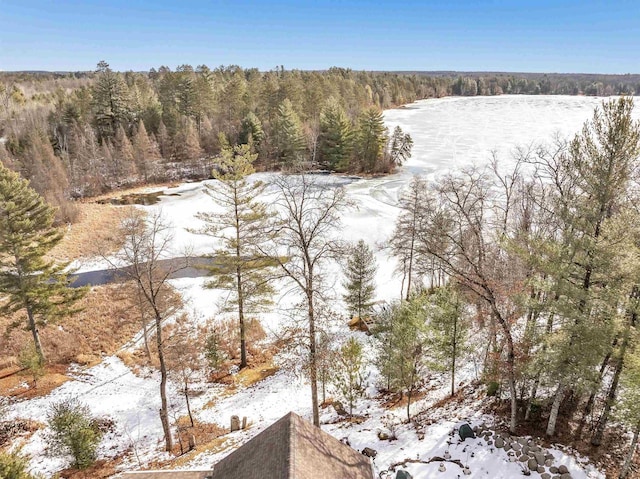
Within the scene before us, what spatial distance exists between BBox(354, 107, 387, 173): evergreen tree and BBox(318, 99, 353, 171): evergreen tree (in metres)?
1.60

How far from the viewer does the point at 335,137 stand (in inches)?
2144

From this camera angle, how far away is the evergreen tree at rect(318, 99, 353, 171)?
5369 cm

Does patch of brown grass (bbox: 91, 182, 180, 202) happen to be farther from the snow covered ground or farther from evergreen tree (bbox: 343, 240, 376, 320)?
evergreen tree (bbox: 343, 240, 376, 320)

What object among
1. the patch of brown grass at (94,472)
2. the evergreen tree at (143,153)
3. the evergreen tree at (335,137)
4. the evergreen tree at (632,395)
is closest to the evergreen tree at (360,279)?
the patch of brown grass at (94,472)

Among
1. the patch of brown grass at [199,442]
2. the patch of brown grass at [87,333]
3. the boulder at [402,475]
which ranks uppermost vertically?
the boulder at [402,475]

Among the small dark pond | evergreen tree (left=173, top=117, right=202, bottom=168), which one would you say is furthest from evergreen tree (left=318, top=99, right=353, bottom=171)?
the small dark pond

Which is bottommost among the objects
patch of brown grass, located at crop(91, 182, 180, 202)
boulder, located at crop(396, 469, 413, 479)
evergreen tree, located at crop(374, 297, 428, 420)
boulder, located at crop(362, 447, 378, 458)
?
boulder, located at crop(362, 447, 378, 458)

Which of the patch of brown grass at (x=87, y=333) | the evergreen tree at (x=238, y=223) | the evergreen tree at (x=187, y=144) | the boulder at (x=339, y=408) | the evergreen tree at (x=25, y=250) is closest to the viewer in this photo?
the boulder at (x=339, y=408)

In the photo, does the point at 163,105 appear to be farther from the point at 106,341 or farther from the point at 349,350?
the point at 349,350

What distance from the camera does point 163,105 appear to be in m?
64.9

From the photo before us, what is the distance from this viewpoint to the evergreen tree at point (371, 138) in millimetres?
52531

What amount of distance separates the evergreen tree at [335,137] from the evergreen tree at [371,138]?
5.26 feet

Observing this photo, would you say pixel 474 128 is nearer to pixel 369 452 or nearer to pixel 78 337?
pixel 78 337

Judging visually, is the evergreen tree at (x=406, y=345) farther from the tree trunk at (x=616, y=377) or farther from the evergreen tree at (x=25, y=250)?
the evergreen tree at (x=25, y=250)
